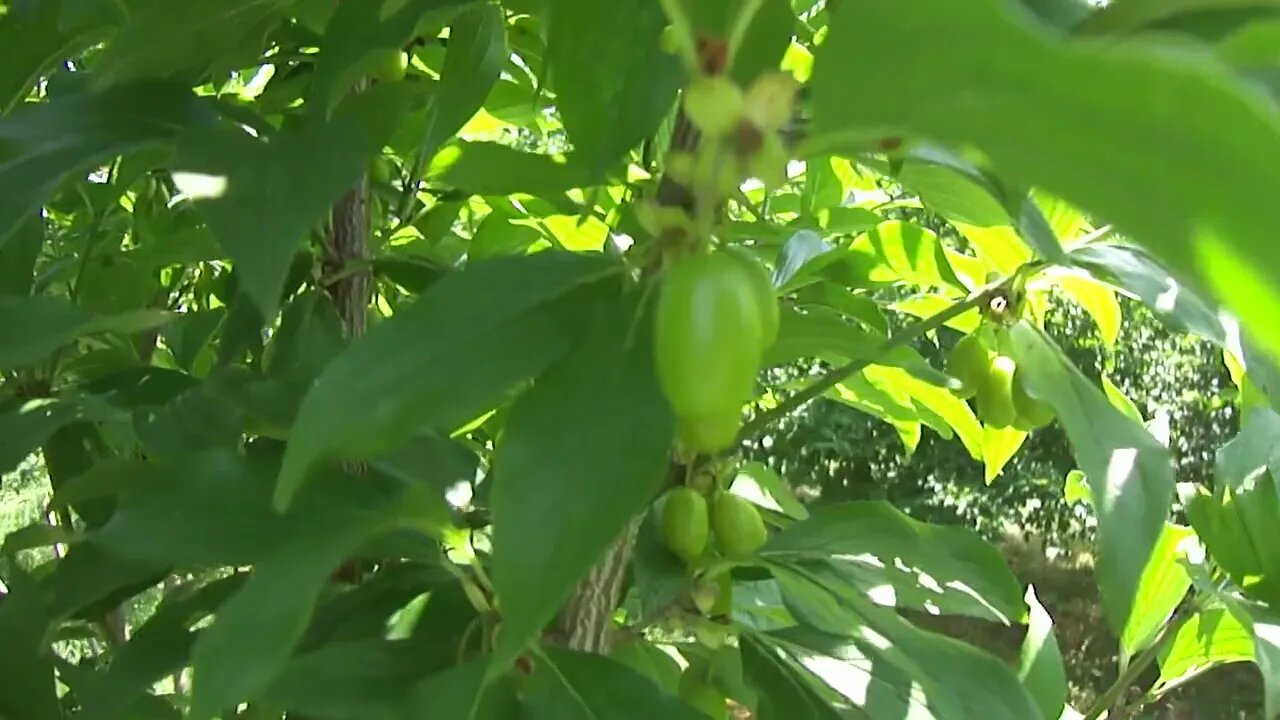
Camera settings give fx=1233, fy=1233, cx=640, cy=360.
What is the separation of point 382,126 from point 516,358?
0.21 metres

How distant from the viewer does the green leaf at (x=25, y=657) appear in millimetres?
536

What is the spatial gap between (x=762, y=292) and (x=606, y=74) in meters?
0.11

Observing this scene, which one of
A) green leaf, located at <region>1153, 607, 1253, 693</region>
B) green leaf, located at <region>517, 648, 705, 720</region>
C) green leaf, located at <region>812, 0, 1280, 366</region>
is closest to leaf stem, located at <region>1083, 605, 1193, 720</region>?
green leaf, located at <region>1153, 607, 1253, 693</region>

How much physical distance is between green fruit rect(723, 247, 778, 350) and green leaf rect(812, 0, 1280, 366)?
0.26 ft

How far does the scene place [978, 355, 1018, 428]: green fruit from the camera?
0.56 m

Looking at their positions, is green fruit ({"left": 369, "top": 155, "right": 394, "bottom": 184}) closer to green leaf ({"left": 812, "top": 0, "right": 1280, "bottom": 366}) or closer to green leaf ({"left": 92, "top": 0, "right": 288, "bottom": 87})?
green leaf ({"left": 92, "top": 0, "right": 288, "bottom": 87})

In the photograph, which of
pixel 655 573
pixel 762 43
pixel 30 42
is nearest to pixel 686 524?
pixel 655 573

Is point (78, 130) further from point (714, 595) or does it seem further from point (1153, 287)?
point (1153, 287)

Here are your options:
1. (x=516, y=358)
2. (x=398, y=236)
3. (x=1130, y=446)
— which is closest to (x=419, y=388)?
(x=516, y=358)

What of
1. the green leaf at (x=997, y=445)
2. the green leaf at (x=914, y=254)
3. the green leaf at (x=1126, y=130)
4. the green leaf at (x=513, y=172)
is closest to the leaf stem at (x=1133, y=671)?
the green leaf at (x=997, y=445)

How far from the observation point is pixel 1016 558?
3230 millimetres

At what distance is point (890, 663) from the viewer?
19.3 inches

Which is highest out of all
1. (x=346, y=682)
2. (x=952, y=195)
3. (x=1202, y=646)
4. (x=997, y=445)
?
(x=952, y=195)

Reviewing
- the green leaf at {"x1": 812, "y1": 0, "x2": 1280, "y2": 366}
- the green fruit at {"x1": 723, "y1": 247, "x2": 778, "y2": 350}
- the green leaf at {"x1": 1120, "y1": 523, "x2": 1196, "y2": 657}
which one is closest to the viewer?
the green leaf at {"x1": 812, "y1": 0, "x2": 1280, "y2": 366}
